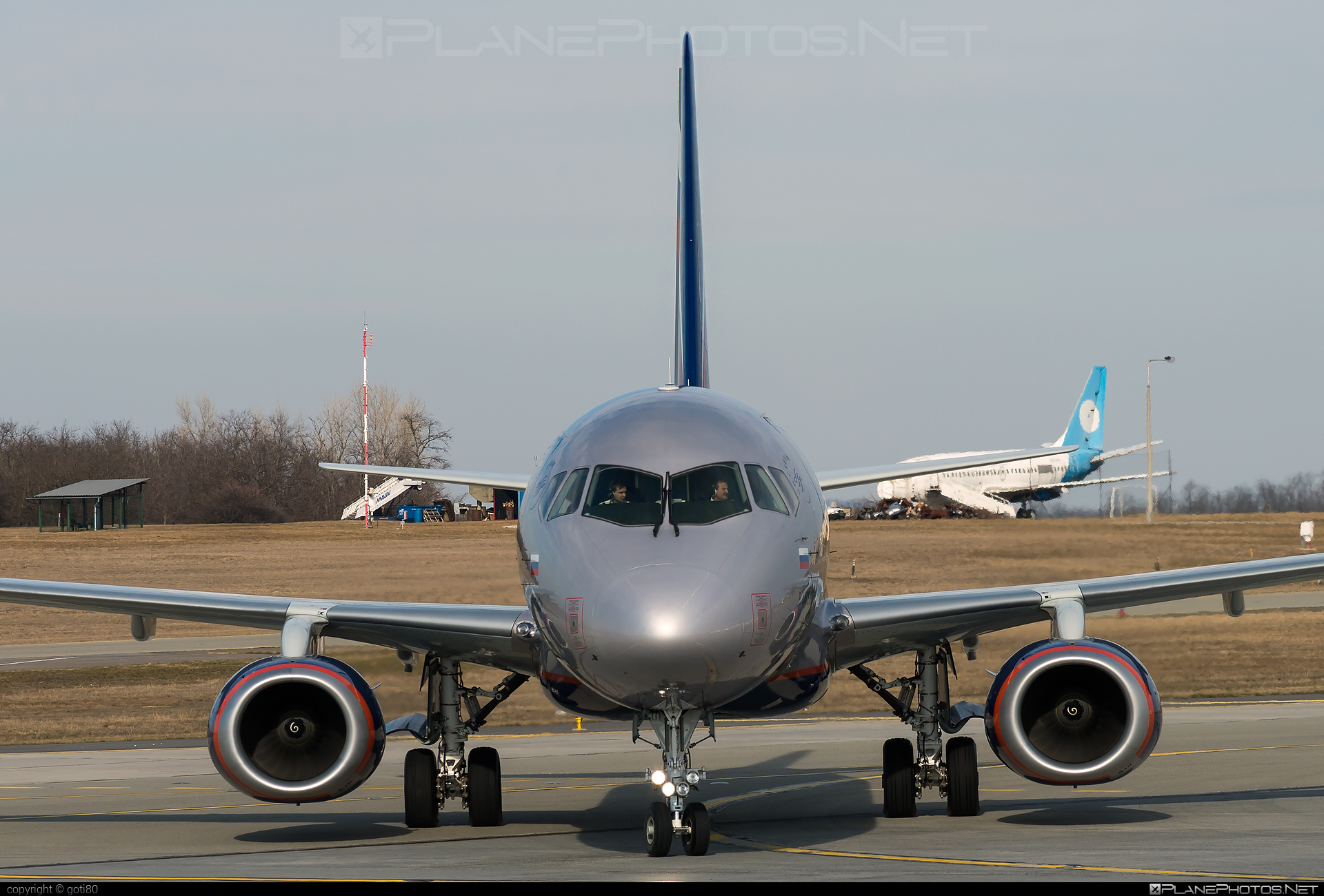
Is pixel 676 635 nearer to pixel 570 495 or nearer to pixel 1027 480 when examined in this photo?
pixel 570 495

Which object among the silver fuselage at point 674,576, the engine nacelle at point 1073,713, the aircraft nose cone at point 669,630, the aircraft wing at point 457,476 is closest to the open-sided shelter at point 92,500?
the aircraft wing at point 457,476

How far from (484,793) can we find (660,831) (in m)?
4.74

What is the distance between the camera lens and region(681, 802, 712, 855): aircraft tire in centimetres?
1098

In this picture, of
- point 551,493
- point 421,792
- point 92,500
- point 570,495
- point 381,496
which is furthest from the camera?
point 381,496

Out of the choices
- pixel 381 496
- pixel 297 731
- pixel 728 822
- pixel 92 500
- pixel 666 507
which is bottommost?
pixel 728 822

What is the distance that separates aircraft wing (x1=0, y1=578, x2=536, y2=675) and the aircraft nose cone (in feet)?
10.6

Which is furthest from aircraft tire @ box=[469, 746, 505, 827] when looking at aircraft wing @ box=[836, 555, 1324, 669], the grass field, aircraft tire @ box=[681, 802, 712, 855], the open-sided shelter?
the open-sided shelter

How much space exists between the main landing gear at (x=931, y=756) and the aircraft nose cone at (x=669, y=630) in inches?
216

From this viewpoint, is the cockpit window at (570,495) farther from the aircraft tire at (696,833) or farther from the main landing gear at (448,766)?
the main landing gear at (448,766)

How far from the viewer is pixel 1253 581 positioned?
14852mm

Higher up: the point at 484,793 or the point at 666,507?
the point at 666,507

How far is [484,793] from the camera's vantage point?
15.3 meters

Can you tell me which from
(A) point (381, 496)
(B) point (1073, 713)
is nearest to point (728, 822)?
(B) point (1073, 713)

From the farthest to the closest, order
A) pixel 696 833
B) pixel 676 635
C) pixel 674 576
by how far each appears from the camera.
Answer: pixel 696 833
pixel 674 576
pixel 676 635
